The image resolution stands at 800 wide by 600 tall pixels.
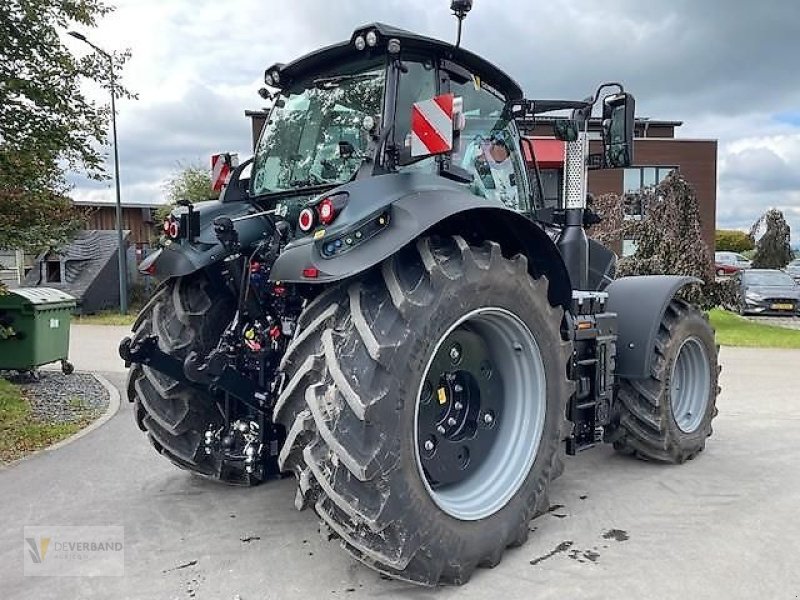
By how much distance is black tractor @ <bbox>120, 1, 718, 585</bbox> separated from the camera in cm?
296

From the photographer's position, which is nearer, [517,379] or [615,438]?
[517,379]

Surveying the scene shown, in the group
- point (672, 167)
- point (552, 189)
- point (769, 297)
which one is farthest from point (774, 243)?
point (552, 189)

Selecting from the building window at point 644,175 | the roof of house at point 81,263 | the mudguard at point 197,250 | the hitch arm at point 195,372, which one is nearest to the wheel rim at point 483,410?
the hitch arm at point 195,372

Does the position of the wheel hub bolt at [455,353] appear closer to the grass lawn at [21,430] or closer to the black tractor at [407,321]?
the black tractor at [407,321]

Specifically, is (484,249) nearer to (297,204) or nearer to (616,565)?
(297,204)

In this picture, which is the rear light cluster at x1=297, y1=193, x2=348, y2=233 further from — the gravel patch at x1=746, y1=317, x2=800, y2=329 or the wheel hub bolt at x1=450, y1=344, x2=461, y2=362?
the gravel patch at x1=746, y1=317, x2=800, y2=329

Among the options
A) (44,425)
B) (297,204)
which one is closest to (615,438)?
(297,204)

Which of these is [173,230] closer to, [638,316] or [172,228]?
[172,228]

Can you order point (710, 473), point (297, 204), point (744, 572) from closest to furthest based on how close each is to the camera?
1. point (744, 572)
2. point (297, 204)
3. point (710, 473)

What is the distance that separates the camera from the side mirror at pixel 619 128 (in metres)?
4.52

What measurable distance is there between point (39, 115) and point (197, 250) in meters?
4.15

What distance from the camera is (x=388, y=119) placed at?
358 centimetres

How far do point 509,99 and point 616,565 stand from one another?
2934 millimetres

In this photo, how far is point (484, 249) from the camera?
3424 millimetres
